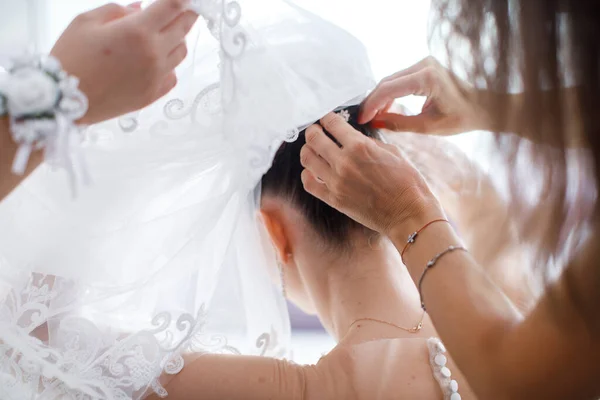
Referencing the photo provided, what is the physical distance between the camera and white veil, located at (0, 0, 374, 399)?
33.6 inches

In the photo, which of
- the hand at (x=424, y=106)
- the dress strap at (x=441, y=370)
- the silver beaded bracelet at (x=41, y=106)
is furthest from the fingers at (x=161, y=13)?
the dress strap at (x=441, y=370)

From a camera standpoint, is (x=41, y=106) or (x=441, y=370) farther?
(x=441, y=370)

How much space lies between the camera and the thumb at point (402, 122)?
107 centimetres

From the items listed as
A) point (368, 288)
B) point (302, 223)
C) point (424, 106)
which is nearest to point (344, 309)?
point (368, 288)

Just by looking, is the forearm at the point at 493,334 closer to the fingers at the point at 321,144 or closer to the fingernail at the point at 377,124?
the fingers at the point at 321,144

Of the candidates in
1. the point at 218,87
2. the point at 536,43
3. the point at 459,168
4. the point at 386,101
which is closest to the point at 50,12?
the point at 218,87

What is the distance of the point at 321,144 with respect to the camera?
93 cm

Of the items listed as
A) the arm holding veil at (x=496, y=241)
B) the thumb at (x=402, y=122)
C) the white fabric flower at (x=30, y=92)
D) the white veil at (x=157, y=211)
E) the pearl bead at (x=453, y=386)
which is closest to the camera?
the white fabric flower at (x=30, y=92)

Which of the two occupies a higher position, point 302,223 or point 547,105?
point 547,105

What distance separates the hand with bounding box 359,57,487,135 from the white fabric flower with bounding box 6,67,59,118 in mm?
533

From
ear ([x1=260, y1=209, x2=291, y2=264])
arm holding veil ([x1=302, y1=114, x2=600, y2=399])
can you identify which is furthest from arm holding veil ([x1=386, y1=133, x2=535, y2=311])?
ear ([x1=260, y1=209, x2=291, y2=264])

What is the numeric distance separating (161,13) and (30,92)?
19 cm

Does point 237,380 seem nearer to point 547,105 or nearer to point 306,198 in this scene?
point 306,198

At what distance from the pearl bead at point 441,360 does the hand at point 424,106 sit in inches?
14.0
